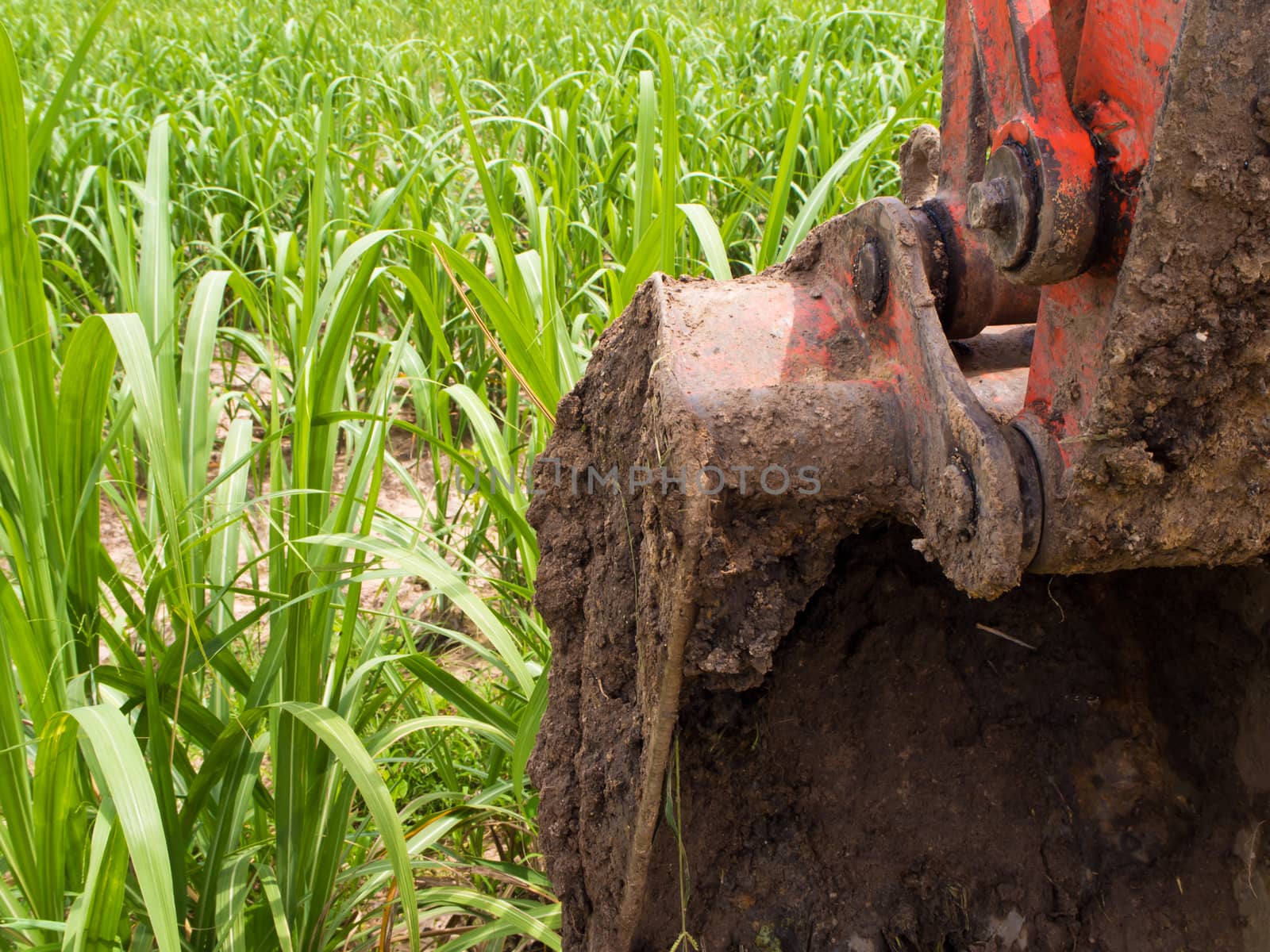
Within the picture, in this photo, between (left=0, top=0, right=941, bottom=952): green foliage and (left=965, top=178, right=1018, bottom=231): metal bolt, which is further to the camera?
(left=0, top=0, right=941, bottom=952): green foliage

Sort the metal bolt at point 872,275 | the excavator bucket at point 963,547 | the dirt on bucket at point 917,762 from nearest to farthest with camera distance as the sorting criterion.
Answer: the excavator bucket at point 963,547 < the metal bolt at point 872,275 < the dirt on bucket at point 917,762

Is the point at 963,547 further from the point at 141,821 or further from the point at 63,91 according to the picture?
the point at 63,91

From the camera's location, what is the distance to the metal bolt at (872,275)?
2.98 ft

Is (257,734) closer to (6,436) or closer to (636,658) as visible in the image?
(6,436)

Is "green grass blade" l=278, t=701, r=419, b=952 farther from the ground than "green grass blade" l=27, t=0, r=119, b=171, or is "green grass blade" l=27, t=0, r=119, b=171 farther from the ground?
"green grass blade" l=27, t=0, r=119, b=171

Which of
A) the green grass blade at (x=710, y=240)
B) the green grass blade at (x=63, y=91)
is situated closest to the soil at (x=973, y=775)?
the green grass blade at (x=710, y=240)

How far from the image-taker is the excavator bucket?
70 centimetres

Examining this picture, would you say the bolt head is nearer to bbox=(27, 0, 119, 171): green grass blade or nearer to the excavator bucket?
the excavator bucket

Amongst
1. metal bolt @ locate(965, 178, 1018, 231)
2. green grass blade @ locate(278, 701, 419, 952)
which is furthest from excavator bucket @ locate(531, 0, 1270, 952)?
green grass blade @ locate(278, 701, 419, 952)

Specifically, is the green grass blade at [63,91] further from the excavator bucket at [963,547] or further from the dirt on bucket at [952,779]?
the dirt on bucket at [952,779]

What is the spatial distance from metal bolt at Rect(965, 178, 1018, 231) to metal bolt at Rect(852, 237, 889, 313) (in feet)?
0.51

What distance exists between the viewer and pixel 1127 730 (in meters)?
1.10

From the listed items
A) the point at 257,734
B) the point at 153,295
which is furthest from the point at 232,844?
the point at 153,295

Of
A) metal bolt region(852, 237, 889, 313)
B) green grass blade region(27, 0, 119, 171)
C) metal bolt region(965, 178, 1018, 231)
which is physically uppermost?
green grass blade region(27, 0, 119, 171)
